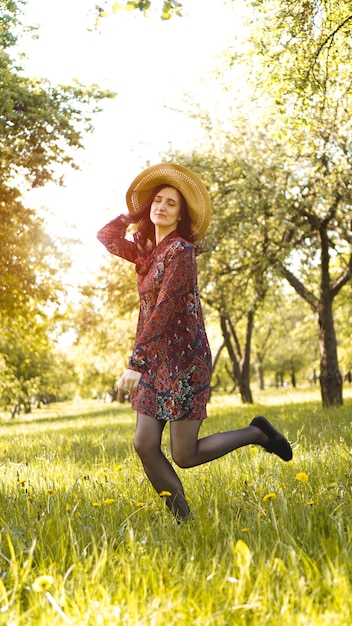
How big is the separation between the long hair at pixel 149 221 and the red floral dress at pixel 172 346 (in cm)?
41

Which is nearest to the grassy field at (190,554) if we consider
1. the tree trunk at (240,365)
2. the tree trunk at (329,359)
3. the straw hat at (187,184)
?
the straw hat at (187,184)

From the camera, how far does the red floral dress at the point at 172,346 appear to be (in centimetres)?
357

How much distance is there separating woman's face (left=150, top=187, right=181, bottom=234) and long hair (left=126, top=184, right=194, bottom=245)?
71 millimetres

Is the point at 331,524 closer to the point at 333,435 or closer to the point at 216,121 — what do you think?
the point at 333,435

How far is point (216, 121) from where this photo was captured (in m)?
14.2

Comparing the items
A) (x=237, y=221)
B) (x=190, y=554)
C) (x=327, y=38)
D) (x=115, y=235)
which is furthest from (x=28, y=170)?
(x=190, y=554)

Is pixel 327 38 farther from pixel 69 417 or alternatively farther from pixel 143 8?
pixel 69 417

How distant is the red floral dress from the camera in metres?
3.57

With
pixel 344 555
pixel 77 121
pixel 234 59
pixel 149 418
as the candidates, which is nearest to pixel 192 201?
pixel 149 418

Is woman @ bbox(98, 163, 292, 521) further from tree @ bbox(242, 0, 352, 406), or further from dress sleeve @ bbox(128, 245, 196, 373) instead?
tree @ bbox(242, 0, 352, 406)

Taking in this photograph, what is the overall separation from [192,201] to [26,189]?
9.00 m

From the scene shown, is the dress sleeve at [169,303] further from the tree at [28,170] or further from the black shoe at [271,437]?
the tree at [28,170]

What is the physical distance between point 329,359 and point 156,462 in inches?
456

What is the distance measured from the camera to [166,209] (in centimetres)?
405
